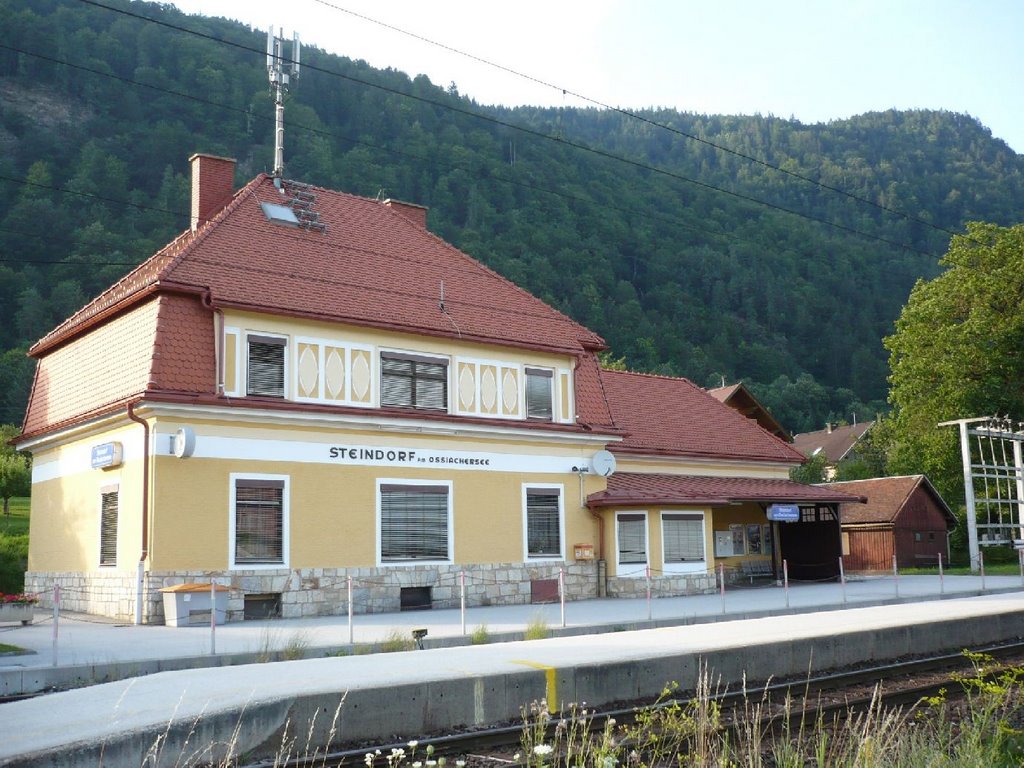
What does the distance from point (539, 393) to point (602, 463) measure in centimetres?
252

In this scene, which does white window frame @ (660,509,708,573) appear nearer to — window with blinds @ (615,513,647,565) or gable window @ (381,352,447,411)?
window with blinds @ (615,513,647,565)

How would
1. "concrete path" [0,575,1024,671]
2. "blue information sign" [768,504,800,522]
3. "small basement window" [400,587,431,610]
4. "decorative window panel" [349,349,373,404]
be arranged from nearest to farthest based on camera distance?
"concrete path" [0,575,1024,671] → "decorative window panel" [349,349,373,404] → "small basement window" [400,587,431,610] → "blue information sign" [768,504,800,522]

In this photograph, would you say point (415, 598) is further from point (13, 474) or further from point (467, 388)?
point (13, 474)

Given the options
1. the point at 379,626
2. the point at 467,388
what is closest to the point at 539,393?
the point at 467,388

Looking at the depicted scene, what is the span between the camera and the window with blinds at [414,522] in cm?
2339

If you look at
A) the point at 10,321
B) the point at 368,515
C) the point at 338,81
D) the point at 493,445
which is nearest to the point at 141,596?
the point at 368,515

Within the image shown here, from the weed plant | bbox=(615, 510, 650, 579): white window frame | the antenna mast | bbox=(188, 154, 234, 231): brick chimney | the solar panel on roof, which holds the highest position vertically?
the antenna mast

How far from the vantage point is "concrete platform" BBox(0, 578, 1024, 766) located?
791 cm

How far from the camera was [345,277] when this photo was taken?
80.4 ft

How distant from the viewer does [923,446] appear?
4619 centimetres

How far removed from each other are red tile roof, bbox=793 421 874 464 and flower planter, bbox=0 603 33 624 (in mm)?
68287

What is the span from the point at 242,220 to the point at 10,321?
47867 millimetres

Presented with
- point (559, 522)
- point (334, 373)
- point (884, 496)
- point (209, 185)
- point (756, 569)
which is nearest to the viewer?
point (334, 373)

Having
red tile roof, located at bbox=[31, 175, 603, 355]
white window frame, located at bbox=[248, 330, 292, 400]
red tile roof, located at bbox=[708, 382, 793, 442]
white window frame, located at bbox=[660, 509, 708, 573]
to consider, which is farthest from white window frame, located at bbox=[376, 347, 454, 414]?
red tile roof, located at bbox=[708, 382, 793, 442]
